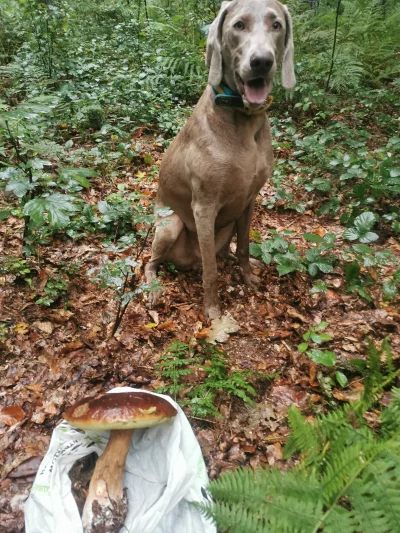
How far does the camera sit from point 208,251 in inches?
125

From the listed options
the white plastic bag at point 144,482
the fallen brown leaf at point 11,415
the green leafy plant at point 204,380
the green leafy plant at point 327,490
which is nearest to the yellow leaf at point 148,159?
the green leafy plant at point 204,380

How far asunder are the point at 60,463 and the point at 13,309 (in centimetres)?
137

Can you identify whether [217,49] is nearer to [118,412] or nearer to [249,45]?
[249,45]

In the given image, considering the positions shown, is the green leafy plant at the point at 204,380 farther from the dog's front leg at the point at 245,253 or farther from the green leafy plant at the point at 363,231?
the green leafy plant at the point at 363,231

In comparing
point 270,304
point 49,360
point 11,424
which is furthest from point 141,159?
point 11,424

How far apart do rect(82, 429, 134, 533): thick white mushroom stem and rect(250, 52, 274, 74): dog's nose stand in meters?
2.26

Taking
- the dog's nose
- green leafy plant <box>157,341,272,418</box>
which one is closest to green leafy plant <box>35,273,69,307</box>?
green leafy plant <box>157,341,272,418</box>

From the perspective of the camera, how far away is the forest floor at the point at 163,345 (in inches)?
87.8

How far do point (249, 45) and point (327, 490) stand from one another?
8.26ft

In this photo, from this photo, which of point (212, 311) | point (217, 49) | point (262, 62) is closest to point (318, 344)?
point (212, 311)

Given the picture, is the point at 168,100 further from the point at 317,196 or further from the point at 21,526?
the point at 21,526

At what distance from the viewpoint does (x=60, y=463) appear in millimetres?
1919

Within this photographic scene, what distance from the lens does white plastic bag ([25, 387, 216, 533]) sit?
68.2 inches

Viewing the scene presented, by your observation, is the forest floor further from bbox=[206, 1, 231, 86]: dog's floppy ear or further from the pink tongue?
bbox=[206, 1, 231, 86]: dog's floppy ear
